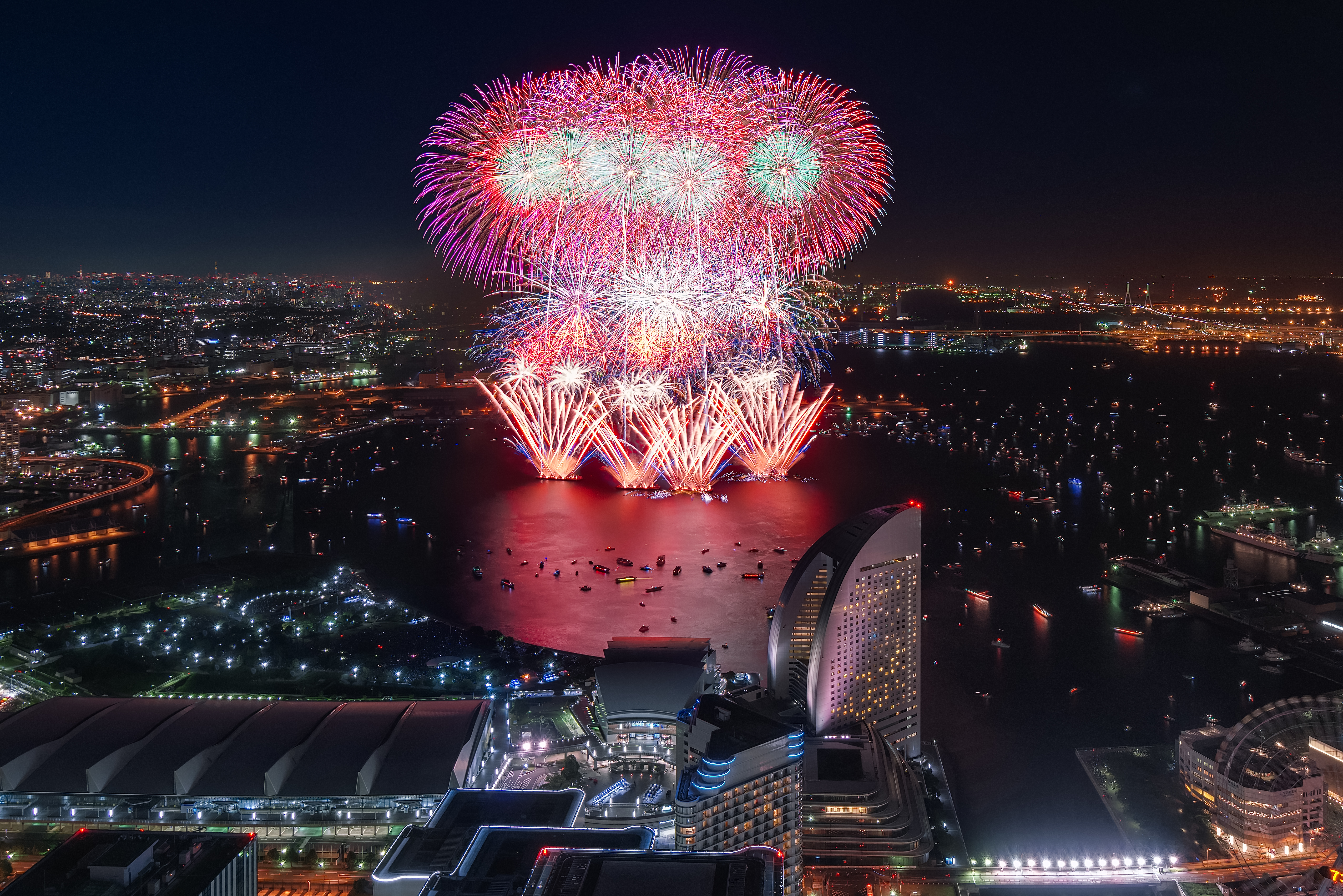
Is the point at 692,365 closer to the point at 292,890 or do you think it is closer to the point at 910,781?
the point at 910,781

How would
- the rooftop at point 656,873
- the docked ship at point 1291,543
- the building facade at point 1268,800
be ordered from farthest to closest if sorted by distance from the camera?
the docked ship at point 1291,543, the building facade at point 1268,800, the rooftop at point 656,873

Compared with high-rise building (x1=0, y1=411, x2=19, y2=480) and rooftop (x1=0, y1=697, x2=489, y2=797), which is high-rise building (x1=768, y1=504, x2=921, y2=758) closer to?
rooftop (x1=0, y1=697, x2=489, y2=797)

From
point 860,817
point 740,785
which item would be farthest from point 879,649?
point 740,785

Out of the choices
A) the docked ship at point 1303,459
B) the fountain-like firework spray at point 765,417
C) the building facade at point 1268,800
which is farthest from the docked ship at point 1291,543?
the building facade at point 1268,800

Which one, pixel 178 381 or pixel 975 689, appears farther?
pixel 178 381

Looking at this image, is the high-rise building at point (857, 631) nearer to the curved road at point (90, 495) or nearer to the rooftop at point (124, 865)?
the rooftop at point (124, 865)

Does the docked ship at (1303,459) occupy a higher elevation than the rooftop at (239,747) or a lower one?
higher

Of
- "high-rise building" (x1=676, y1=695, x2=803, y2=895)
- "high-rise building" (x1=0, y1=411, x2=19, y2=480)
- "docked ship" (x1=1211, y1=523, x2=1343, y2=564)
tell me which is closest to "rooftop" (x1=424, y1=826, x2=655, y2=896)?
"high-rise building" (x1=676, y1=695, x2=803, y2=895)

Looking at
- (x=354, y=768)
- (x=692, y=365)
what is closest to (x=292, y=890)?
(x=354, y=768)
